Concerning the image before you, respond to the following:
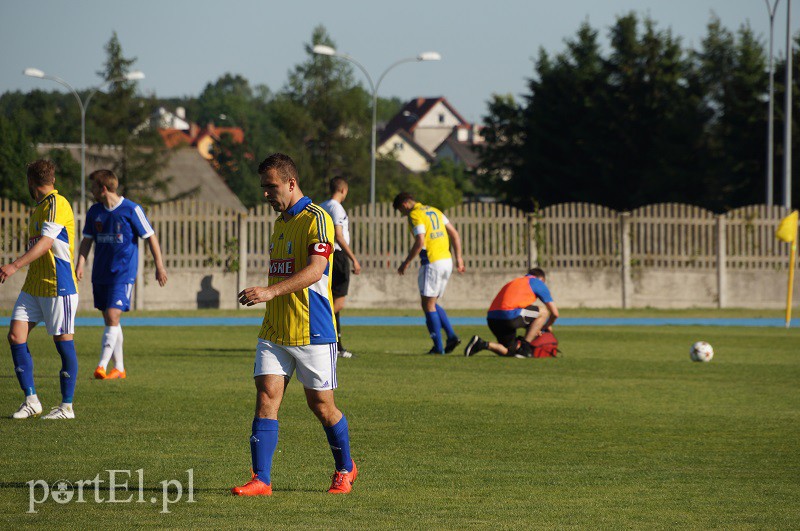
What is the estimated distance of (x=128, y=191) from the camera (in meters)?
64.6

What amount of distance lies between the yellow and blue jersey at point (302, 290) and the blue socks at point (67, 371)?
3.45 m

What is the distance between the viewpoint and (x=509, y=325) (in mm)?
15922

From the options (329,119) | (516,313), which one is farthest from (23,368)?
(329,119)

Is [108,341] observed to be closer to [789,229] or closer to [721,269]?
[789,229]

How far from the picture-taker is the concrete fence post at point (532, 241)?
29031mm

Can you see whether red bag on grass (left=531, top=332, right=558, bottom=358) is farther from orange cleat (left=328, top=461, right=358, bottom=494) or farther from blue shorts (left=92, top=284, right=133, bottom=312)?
orange cleat (left=328, top=461, right=358, bottom=494)

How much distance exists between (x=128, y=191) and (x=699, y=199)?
3003 cm

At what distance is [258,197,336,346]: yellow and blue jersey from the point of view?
22.4 ft

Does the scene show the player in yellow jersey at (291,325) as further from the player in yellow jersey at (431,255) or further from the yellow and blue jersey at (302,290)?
the player in yellow jersey at (431,255)

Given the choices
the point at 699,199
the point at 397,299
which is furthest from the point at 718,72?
the point at 397,299

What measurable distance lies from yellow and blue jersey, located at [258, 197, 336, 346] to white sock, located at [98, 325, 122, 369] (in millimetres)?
6000

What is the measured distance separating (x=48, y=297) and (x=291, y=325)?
377 centimetres

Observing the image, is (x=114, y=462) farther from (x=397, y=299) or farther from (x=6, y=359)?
(x=397, y=299)

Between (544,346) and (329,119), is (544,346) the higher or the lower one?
the lower one
